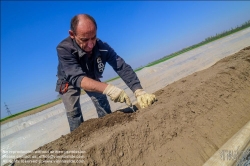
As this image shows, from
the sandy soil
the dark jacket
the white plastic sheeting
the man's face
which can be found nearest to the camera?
the sandy soil

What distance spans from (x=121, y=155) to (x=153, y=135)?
411mm

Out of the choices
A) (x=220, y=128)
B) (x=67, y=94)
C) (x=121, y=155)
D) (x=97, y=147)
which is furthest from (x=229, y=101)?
(x=67, y=94)

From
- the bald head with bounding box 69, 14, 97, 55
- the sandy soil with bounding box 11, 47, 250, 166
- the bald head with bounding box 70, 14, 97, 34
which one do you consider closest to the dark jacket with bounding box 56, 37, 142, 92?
the bald head with bounding box 69, 14, 97, 55

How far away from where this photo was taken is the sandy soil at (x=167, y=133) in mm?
1770

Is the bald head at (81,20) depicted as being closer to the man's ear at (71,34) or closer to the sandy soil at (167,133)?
the man's ear at (71,34)

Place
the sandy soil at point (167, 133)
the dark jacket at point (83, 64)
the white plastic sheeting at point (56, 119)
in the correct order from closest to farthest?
the sandy soil at point (167, 133)
the dark jacket at point (83, 64)
the white plastic sheeting at point (56, 119)

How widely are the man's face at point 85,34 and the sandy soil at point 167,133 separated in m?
1.08

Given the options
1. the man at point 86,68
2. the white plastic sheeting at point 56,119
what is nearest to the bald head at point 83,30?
the man at point 86,68

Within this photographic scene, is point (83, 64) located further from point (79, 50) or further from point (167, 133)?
point (167, 133)

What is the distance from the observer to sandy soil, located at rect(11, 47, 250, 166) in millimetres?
1770

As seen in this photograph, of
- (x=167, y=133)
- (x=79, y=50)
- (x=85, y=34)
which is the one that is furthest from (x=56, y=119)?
(x=167, y=133)

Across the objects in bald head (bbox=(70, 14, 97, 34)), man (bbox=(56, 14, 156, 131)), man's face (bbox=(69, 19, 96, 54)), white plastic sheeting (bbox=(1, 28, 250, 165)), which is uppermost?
bald head (bbox=(70, 14, 97, 34))

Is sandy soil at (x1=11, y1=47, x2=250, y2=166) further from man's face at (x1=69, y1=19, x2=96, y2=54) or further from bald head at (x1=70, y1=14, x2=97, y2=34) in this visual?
bald head at (x1=70, y1=14, x2=97, y2=34)

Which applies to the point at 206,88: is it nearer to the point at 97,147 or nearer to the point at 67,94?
the point at 97,147
